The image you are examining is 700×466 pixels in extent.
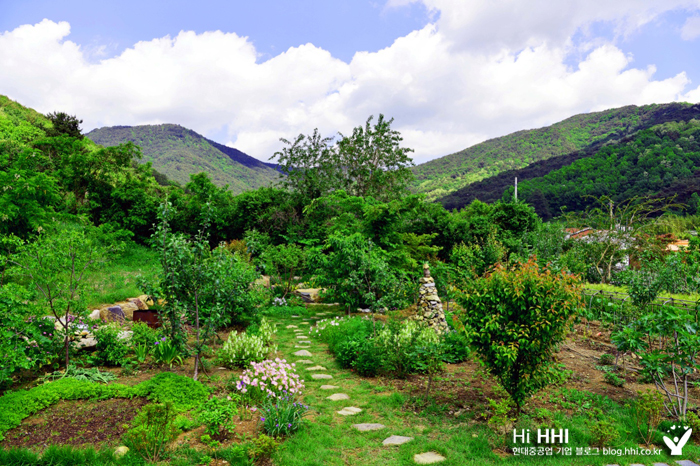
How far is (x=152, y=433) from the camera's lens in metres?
3.11

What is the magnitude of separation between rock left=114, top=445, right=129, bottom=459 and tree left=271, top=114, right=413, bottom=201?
15.1 metres

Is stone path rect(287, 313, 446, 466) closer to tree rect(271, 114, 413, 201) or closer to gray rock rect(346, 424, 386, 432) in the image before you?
gray rock rect(346, 424, 386, 432)

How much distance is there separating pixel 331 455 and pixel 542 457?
1.92 meters

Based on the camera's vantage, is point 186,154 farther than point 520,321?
Yes

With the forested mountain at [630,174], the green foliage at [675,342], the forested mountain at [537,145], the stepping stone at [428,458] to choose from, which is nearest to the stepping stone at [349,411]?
the stepping stone at [428,458]

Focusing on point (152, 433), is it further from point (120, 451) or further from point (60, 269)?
point (60, 269)

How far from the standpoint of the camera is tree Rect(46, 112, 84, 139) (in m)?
23.3

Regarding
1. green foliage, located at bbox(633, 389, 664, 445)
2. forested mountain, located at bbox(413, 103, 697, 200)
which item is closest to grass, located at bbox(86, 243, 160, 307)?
green foliage, located at bbox(633, 389, 664, 445)

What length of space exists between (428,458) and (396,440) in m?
0.43

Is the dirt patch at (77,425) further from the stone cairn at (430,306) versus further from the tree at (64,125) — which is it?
the tree at (64,125)

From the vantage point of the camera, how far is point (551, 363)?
4.12 metres

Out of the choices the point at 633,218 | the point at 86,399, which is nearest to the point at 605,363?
the point at 86,399

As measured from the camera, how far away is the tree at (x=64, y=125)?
76.5 feet

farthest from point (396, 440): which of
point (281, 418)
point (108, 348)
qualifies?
point (108, 348)
